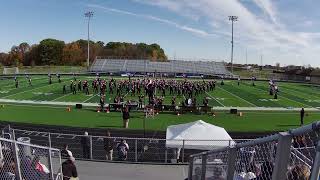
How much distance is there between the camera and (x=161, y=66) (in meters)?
109

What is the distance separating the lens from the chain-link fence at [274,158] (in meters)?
2.98

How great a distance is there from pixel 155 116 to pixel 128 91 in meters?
17.7

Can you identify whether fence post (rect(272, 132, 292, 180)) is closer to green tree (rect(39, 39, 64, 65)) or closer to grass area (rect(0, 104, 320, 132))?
grass area (rect(0, 104, 320, 132))

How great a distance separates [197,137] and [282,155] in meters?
13.0

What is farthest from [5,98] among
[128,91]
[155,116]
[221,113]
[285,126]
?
[285,126]

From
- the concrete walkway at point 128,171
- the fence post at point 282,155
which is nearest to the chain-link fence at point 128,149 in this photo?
the concrete walkway at point 128,171

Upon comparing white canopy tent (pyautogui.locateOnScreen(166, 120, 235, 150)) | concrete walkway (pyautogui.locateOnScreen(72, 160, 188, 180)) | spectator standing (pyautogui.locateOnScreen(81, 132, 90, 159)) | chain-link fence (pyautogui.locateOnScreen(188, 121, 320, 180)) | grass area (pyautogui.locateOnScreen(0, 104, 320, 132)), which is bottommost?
grass area (pyautogui.locateOnScreen(0, 104, 320, 132))

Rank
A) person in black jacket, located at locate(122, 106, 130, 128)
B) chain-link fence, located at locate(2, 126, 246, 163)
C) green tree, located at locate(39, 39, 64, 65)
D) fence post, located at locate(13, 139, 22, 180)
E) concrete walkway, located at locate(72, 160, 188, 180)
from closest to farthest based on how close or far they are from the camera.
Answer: fence post, located at locate(13, 139, 22, 180), concrete walkway, located at locate(72, 160, 188, 180), chain-link fence, located at locate(2, 126, 246, 163), person in black jacket, located at locate(122, 106, 130, 128), green tree, located at locate(39, 39, 64, 65)

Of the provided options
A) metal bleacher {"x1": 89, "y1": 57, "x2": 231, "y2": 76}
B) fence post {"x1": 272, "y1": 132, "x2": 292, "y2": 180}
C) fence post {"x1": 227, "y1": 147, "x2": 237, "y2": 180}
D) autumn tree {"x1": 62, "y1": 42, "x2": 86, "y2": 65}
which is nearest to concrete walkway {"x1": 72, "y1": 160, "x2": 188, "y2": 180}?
fence post {"x1": 227, "y1": 147, "x2": 237, "y2": 180}

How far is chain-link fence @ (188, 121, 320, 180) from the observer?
117 inches

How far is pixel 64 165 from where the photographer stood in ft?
31.6

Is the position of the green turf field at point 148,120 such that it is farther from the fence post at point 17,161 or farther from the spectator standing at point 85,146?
the fence post at point 17,161

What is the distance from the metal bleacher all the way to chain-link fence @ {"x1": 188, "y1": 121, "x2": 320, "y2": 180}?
9736 centimetres

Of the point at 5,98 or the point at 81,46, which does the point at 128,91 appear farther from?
the point at 81,46
